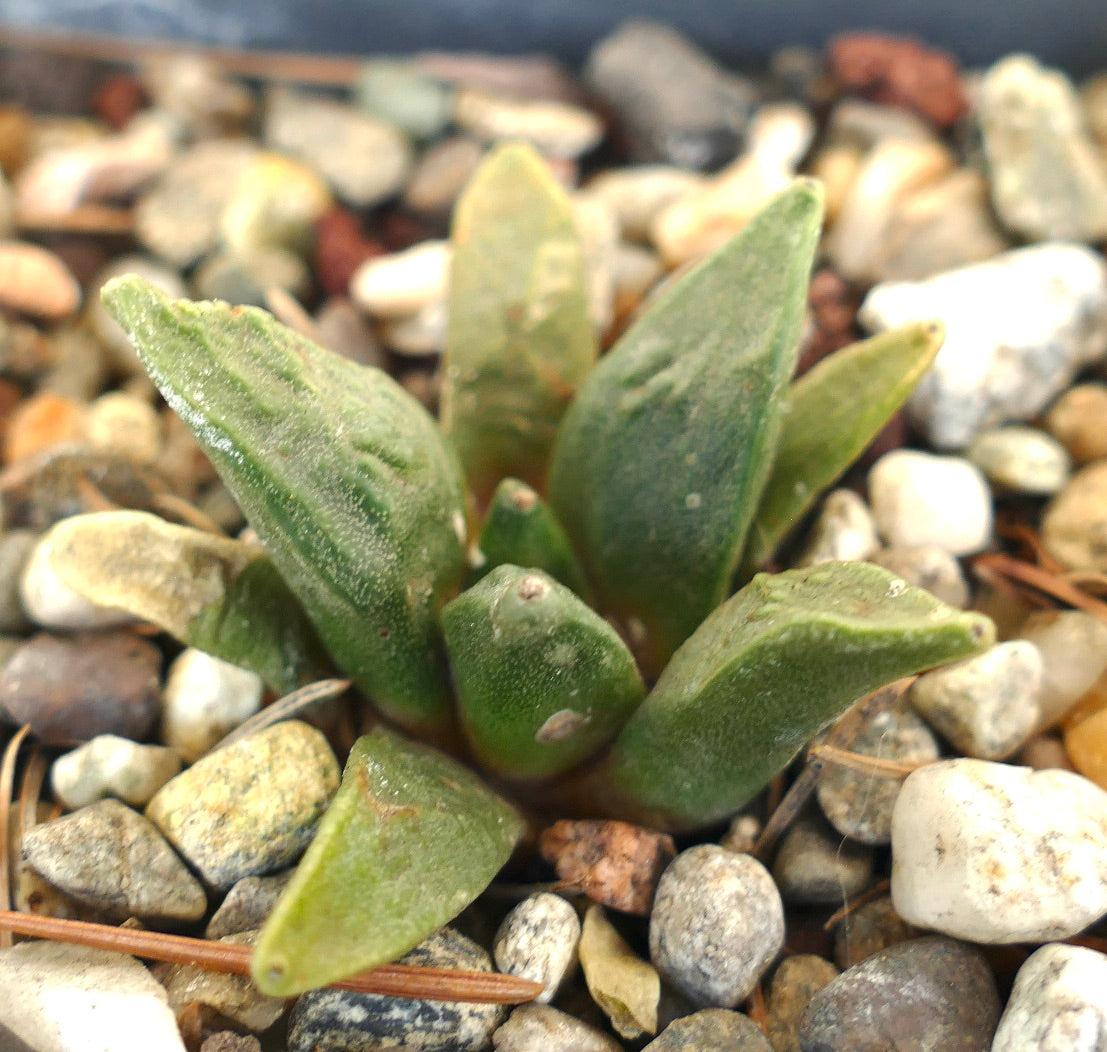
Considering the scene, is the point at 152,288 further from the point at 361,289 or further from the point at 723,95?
the point at 723,95

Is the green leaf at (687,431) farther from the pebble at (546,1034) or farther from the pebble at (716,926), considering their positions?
the pebble at (546,1034)

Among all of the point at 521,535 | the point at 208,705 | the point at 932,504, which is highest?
the point at 521,535

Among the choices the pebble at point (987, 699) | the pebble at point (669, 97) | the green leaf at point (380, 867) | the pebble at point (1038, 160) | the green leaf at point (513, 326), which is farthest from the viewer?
the pebble at point (669, 97)

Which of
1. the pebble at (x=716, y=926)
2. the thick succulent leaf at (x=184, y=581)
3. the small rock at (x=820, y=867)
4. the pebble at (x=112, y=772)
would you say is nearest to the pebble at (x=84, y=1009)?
A: the pebble at (x=112, y=772)

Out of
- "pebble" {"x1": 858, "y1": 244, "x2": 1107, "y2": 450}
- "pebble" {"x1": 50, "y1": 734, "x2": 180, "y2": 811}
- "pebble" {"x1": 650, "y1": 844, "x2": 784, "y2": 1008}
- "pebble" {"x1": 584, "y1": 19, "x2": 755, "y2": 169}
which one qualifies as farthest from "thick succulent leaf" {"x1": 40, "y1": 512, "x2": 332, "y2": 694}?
"pebble" {"x1": 584, "y1": 19, "x2": 755, "y2": 169}

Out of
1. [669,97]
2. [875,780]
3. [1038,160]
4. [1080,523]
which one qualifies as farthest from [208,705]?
[1038,160]

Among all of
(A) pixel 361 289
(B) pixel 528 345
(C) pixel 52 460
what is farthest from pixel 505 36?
(C) pixel 52 460

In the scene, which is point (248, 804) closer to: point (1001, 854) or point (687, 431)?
point (687, 431)
